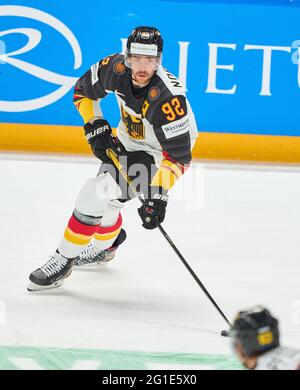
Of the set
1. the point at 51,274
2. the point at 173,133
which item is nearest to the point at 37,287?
the point at 51,274

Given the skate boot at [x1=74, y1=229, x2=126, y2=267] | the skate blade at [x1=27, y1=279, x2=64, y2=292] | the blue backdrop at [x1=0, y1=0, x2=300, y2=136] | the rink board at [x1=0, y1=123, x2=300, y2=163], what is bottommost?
the skate blade at [x1=27, y1=279, x2=64, y2=292]

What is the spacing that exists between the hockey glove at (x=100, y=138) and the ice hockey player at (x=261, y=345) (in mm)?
2446

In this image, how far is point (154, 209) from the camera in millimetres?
3805

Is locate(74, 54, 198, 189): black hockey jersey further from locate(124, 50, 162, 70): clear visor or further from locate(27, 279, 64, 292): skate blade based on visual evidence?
locate(27, 279, 64, 292): skate blade

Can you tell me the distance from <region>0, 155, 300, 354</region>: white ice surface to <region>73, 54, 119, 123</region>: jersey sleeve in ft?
2.68

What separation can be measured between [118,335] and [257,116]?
161 inches

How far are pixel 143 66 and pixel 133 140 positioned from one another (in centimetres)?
48

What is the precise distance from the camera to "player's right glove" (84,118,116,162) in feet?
13.9

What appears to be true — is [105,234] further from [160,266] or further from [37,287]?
[37,287]

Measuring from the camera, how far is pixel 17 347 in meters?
3.35

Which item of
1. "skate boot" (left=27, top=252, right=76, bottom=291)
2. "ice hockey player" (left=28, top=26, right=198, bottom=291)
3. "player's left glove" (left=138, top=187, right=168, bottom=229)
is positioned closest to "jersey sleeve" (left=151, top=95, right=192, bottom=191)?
"ice hockey player" (left=28, top=26, right=198, bottom=291)
